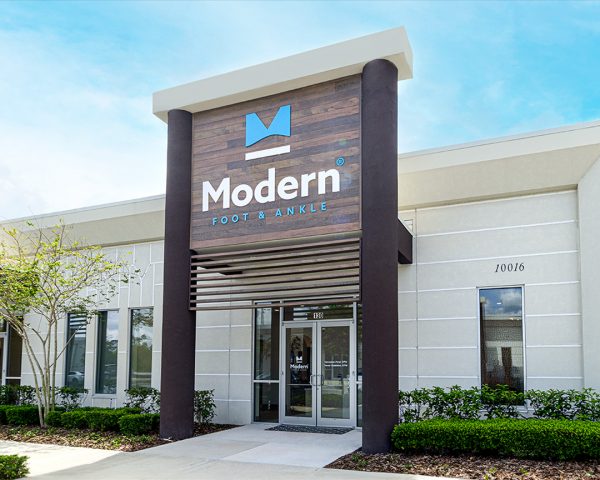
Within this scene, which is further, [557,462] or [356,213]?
[356,213]

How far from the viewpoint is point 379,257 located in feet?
33.0

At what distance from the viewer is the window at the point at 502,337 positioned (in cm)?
1154

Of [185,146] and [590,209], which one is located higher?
[185,146]

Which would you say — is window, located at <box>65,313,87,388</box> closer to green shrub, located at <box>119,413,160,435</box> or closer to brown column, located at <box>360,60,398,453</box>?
green shrub, located at <box>119,413,160,435</box>

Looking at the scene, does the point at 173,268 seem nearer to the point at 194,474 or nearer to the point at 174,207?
the point at 174,207

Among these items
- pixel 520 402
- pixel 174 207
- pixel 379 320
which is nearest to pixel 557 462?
pixel 520 402

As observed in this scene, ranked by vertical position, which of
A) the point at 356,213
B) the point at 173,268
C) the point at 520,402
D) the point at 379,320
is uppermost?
the point at 356,213

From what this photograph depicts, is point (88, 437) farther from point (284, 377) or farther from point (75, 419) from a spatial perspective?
point (284, 377)

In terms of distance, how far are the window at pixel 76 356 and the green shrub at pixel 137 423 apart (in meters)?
4.77

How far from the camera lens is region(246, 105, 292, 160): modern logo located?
448 inches

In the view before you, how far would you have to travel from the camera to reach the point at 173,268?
12.0 m

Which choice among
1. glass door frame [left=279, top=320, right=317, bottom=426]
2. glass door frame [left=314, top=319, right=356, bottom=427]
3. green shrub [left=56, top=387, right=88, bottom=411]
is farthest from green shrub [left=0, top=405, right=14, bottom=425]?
glass door frame [left=314, top=319, right=356, bottom=427]

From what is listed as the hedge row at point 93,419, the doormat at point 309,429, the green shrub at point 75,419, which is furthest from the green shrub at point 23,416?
the doormat at point 309,429

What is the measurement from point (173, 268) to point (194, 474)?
14.2 feet
